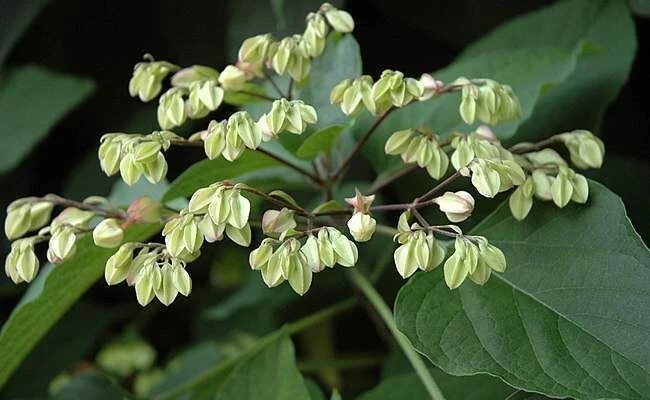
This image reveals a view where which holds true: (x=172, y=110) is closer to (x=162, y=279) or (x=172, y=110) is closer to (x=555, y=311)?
(x=162, y=279)

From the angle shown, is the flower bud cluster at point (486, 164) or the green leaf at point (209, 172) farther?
the green leaf at point (209, 172)

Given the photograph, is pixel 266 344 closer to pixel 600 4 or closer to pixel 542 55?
pixel 542 55

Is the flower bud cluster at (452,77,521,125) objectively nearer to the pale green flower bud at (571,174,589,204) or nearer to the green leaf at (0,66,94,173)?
the pale green flower bud at (571,174,589,204)

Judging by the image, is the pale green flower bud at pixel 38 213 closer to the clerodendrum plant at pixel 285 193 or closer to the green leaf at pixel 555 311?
the clerodendrum plant at pixel 285 193

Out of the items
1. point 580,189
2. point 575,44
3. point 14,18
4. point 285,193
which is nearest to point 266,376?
point 285,193

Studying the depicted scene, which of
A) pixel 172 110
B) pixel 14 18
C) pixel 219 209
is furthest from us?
pixel 14 18

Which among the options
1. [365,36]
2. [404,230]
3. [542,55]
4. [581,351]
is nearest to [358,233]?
[404,230]

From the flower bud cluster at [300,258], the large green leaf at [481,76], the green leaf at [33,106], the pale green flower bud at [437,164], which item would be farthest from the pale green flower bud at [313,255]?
the green leaf at [33,106]
